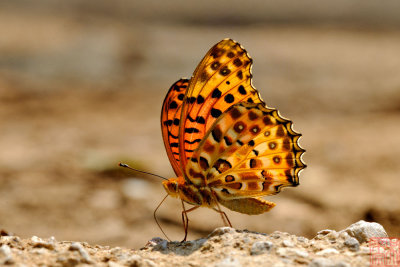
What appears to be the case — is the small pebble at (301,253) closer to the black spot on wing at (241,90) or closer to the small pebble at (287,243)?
the small pebble at (287,243)

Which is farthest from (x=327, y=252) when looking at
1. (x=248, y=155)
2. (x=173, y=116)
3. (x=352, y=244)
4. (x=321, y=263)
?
(x=173, y=116)

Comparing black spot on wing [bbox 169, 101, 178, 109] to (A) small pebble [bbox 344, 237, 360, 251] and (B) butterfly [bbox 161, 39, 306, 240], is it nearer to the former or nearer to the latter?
(B) butterfly [bbox 161, 39, 306, 240]

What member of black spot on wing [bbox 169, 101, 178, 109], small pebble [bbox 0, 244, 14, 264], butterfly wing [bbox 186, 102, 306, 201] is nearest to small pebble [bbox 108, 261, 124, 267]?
small pebble [bbox 0, 244, 14, 264]

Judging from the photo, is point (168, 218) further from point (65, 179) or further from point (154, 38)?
point (154, 38)

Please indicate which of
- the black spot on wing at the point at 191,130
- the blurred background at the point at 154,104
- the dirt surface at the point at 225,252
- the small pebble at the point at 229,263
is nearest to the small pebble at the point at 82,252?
the dirt surface at the point at 225,252

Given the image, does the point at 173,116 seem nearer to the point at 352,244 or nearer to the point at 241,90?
the point at 241,90

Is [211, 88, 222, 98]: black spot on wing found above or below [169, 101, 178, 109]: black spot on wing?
below
